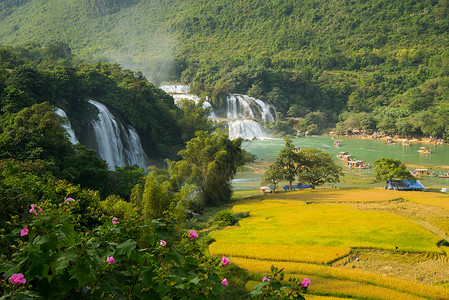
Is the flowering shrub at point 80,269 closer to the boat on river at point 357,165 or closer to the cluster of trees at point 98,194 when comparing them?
the cluster of trees at point 98,194

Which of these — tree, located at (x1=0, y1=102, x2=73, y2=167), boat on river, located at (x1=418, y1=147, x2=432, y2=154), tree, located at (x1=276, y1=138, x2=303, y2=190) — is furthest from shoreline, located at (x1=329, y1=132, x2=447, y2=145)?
tree, located at (x1=0, y1=102, x2=73, y2=167)

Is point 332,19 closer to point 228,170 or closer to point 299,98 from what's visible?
point 299,98

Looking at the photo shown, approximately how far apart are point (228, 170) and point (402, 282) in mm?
16956

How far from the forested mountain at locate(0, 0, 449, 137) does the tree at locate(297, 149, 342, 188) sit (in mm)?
35627

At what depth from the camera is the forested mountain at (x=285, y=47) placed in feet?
268

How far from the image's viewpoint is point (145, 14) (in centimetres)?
14962

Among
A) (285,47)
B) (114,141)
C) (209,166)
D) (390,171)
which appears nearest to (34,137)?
(209,166)

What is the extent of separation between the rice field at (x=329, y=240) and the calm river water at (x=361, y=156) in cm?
1179

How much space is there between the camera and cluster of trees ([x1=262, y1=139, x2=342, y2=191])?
30938mm

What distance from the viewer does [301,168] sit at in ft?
109

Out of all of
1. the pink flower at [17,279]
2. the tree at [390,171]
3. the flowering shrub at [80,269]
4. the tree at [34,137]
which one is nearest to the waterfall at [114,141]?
the tree at [34,137]

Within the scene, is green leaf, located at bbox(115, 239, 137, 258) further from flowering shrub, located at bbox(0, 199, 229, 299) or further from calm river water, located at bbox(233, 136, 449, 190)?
calm river water, located at bbox(233, 136, 449, 190)

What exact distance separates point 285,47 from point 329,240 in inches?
4487

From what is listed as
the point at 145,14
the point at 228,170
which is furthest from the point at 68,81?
the point at 145,14
